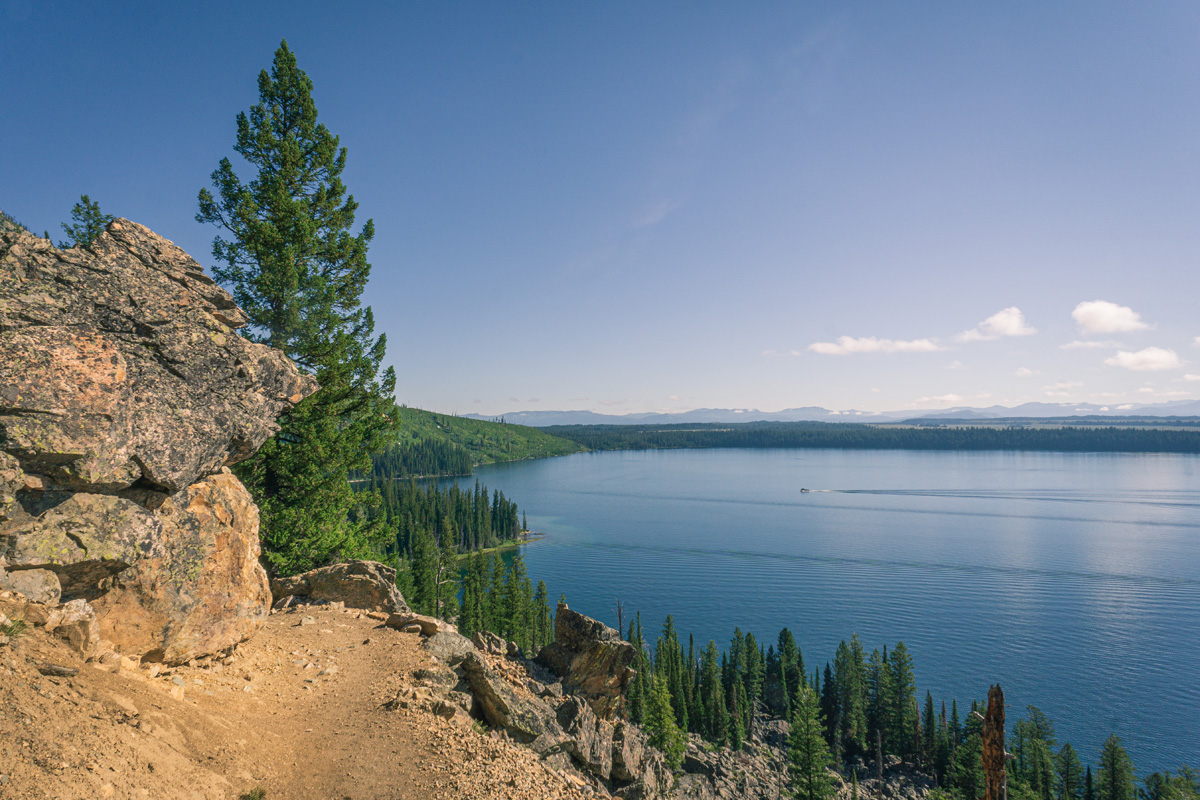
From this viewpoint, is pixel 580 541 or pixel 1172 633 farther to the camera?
pixel 580 541

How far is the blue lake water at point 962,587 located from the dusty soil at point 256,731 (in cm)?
7291

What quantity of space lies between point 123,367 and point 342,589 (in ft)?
33.0

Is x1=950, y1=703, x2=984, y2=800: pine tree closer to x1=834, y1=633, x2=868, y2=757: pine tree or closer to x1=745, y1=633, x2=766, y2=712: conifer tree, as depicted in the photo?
x1=834, y1=633, x2=868, y2=757: pine tree

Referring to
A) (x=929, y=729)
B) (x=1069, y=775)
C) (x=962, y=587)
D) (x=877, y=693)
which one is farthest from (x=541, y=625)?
(x=962, y=587)

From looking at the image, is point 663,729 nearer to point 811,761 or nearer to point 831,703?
point 811,761

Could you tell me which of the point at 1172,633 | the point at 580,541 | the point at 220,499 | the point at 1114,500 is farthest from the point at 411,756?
the point at 1114,500

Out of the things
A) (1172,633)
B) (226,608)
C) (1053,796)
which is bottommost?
(1053,796)

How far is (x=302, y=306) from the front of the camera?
19984mm

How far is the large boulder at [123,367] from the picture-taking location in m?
9.45

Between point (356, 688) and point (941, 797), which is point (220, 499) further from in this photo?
point (941, 797)

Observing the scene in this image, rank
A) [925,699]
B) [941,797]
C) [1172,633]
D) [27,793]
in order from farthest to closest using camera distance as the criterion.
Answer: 1. [1172,633]
2. [925,699]
3. [941,797]
4. [27,793]

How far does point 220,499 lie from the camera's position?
13.1 meters

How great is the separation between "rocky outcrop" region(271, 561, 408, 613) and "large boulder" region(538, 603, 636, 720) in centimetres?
705

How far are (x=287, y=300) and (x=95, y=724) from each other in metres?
15.1
